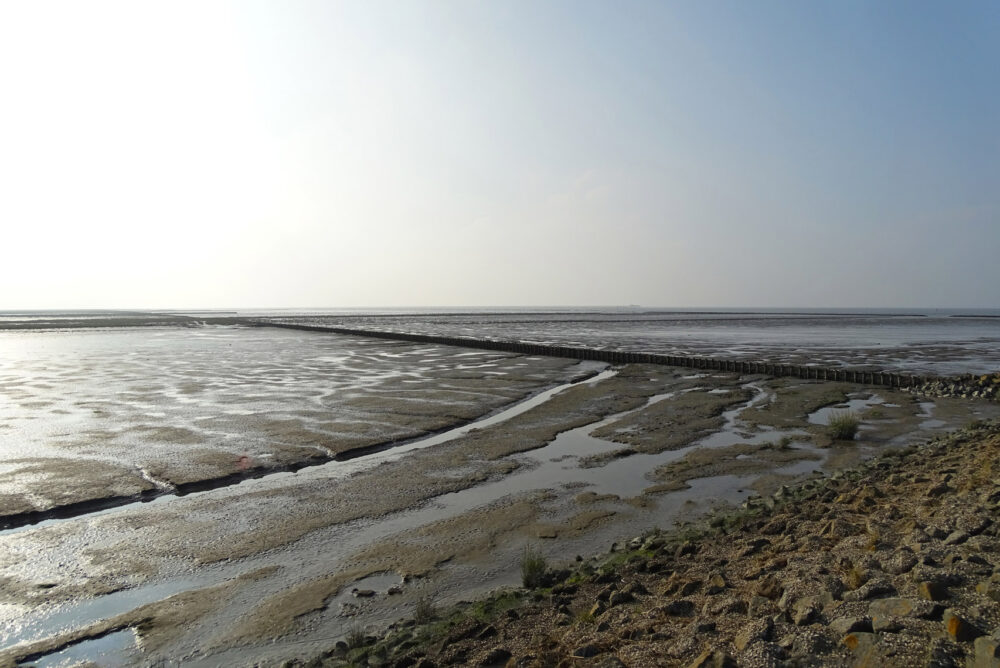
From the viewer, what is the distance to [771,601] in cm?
539

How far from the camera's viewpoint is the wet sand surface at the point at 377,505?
681cm

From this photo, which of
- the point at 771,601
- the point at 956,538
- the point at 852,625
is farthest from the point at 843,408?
the point at 852,625

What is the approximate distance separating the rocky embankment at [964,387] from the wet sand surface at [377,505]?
1.35 m

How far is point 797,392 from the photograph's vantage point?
77.7 feet

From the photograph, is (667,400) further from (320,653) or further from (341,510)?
(320,653)

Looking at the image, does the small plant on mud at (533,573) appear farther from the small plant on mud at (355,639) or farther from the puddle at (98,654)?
the puddle at (98,654)

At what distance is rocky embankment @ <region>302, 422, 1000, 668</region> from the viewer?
438 cm

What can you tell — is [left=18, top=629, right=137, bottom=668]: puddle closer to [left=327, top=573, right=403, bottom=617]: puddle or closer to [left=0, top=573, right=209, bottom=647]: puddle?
[left=0, top=573, right=209, bottom=647]: puddle

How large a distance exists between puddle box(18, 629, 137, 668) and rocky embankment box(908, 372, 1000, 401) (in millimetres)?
24780

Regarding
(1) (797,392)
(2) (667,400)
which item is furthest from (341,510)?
(1) (797,392)

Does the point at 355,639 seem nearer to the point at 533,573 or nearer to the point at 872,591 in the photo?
the point at 533,573

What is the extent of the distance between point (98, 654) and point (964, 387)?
26088 millimetres

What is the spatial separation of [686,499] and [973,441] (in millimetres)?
6804

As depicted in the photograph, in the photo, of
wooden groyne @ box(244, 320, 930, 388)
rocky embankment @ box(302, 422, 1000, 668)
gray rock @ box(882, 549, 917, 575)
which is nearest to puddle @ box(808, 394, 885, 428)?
wooden groyne @ box(244, 320, 930, 388)
